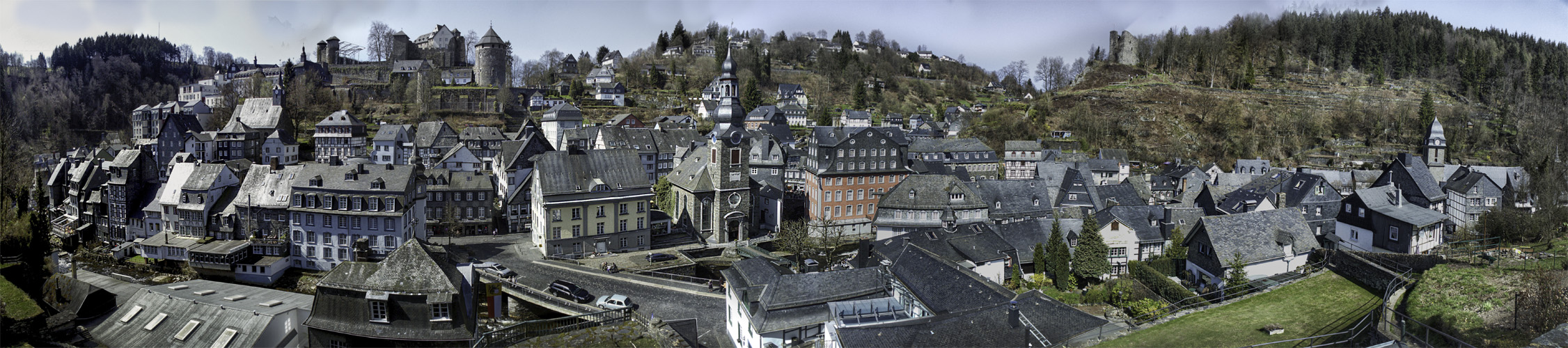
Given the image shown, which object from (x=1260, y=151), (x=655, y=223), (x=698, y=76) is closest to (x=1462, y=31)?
(x=1260, y=151)

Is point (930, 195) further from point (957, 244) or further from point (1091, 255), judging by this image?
point (1091, 255)

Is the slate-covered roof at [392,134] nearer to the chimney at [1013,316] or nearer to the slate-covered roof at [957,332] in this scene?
the slate-covered roof at [957,332]

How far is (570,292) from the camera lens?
30.0 metres

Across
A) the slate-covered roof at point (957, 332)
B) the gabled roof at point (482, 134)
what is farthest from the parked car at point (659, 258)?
the gabled roof at point (482, 134)

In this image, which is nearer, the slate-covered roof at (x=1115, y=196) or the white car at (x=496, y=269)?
the white car at (x=496, y=269)

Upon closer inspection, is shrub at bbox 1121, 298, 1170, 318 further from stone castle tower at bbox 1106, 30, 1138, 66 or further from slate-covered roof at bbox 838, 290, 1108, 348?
stone castle tower at bbox 1106, 30, 1138, 66

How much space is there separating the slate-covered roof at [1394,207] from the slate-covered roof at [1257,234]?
395cm

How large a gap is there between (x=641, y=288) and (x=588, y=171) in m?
10.1

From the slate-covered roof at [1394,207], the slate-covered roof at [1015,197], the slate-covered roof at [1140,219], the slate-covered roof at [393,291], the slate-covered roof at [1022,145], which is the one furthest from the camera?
the slate-covered roof at [1022,145]

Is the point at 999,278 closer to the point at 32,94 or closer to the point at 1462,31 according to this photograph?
the point at 32,94

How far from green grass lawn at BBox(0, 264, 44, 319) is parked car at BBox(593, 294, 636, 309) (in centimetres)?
1558

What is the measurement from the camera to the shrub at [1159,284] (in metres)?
28.9

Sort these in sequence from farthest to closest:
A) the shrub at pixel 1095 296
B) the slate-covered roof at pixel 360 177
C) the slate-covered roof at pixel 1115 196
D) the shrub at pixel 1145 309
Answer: the slate-covered roof at pixel 1115 196 → the slate-covered roof at pixel 360 177 → the shrub at pixel 1095 296 → the shrub at pixel 1145 309

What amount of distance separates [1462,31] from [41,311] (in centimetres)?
13409
